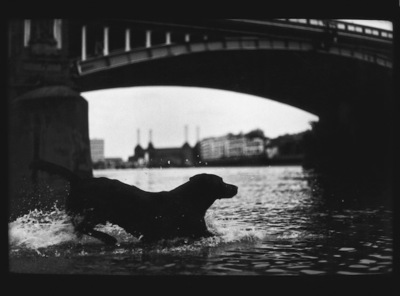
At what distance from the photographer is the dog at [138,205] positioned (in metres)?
7.10

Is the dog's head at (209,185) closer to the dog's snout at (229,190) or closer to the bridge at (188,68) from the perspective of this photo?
the dog's snout at (229,190)

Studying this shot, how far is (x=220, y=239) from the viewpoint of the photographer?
27.5 ft

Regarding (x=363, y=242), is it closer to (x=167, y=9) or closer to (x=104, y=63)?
(x=167, y=9)

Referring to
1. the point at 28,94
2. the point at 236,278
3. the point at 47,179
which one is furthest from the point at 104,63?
the point at 236,278

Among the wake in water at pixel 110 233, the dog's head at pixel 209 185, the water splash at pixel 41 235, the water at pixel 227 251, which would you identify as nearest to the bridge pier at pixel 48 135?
the water splash at pixel 41 235

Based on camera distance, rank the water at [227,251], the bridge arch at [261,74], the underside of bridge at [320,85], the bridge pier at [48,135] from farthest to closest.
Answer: the underside of bridge at [320,85], the bridge arch at [261,74], the bridge pier at [48,135], the water at [227,251]

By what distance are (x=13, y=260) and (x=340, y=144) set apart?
1483 inches

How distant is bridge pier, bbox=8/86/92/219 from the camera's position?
22.5m

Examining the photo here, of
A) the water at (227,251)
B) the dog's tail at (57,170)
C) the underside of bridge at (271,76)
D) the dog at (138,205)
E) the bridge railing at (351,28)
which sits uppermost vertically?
the bridge railing at (351,28)

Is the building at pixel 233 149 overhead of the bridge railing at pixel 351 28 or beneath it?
beneath

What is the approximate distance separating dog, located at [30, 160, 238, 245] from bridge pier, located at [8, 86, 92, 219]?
15.0 metres

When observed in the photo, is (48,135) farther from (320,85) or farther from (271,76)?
Answer: (320,85)

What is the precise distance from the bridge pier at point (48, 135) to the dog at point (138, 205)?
589 inches

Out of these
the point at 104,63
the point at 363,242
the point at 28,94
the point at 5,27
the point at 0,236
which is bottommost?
the point at 363,242
